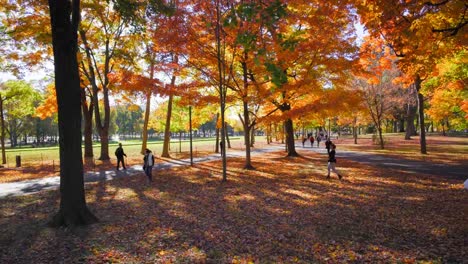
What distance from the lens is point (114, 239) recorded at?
6512 millimetres

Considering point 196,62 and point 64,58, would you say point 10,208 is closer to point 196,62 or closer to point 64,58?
point 64,58

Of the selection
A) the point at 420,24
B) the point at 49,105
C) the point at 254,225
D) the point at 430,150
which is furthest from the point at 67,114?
the point at 430,150

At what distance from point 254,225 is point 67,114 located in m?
5.46

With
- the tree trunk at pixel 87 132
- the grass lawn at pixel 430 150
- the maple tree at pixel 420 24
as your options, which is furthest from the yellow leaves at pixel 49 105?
the grass lawn at pixel 430 150

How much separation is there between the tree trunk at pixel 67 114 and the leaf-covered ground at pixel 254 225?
636 millimetres

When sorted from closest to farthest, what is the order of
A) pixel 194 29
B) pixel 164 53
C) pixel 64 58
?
1. pixel 64 58
2. pixel 194 29
3. pixel 164 53

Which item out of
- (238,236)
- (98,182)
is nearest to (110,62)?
(98,182)

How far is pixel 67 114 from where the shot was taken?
7145 mm

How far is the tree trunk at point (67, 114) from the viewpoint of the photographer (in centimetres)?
706

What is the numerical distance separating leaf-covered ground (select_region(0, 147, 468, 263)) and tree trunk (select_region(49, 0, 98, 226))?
0.64m

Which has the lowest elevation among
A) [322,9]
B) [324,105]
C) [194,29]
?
[324,105]

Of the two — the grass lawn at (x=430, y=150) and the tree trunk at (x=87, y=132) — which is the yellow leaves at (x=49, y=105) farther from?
the grass lawn at (x=430, y=150)

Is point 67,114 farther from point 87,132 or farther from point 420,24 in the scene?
point 87,132

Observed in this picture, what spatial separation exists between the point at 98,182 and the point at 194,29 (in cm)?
867
